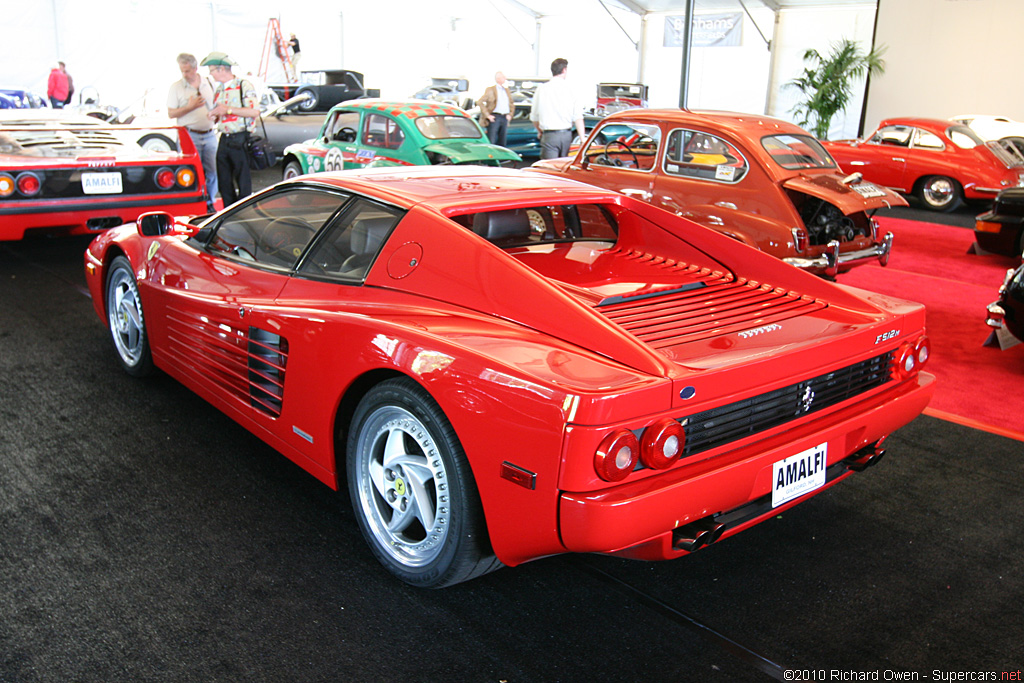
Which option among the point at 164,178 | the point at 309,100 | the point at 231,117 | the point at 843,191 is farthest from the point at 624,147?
the point at 309,100

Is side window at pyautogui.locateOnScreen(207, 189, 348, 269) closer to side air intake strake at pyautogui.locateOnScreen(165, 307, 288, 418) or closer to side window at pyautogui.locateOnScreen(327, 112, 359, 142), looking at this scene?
side air intake strake at pyautogui.locateOnScreen(165, 307, 288, 418)

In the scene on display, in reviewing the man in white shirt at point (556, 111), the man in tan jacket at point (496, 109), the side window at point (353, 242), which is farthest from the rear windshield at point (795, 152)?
the man in tan jacket at point (496, 109)

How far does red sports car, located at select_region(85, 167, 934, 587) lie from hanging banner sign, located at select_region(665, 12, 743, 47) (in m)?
19.1

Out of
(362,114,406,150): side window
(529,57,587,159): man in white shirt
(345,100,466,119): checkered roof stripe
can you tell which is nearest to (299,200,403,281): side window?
(362,114,406,150): side window

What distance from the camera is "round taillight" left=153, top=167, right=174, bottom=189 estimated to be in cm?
688

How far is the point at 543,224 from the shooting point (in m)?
3.20

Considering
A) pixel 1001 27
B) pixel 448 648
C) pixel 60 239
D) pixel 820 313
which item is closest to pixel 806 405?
pixel 820 313

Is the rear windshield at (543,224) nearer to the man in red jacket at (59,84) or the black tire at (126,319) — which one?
the black tire at (126,319)

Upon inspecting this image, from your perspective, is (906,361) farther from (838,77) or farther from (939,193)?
(838,77)

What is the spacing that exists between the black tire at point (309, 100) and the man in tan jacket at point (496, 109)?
13.3ft

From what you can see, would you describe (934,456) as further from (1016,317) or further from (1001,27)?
(1001,27)

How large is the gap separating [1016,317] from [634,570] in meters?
3.41

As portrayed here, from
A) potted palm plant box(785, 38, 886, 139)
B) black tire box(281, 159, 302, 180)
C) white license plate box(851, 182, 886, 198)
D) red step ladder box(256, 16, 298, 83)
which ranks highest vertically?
red step ladder box(256, 16, 298, 83)

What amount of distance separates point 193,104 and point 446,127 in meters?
2.78
